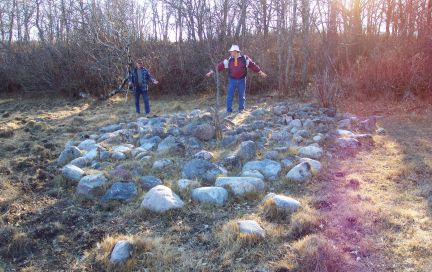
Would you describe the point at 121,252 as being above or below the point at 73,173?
below

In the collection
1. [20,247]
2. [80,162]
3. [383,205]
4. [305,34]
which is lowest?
[20,247]

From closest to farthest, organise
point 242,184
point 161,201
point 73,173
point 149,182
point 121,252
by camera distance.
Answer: point 121,252, point 161,201, point 242,184, point 149,182, point 73,173

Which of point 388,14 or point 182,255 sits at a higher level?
point 388,14

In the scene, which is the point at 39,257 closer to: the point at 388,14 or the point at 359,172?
the point at 359,172

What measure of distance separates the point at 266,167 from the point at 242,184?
30.4 inches

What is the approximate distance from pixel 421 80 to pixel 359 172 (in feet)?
18.2

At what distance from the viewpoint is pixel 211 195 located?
160 inches

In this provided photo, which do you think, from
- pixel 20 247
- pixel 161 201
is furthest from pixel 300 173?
pixel 20 247

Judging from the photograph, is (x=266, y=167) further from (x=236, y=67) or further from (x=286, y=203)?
(x=236, y=67)

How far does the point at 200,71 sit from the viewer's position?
1346 centimetres

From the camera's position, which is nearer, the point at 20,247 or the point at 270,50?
the point at 20,247

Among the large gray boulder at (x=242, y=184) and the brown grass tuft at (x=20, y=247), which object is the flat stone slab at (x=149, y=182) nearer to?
the large gray boulder at (x=242, y=184)

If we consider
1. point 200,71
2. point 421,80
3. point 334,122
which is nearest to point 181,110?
point 200,71

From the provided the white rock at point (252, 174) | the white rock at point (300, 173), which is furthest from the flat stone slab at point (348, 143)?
the white rock at point (252, 174)
